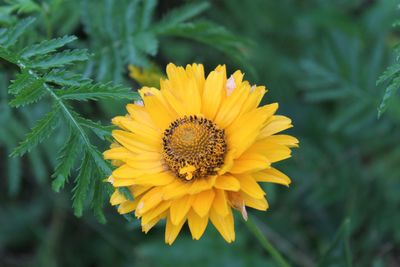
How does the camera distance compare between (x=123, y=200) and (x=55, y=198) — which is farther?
(x=55, y=198)

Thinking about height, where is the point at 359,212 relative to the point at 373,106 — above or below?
below

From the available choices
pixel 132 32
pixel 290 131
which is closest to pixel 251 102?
pixel 132 32

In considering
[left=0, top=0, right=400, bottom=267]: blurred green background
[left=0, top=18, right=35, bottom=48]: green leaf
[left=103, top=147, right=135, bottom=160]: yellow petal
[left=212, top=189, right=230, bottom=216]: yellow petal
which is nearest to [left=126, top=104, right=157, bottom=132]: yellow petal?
[left=103, top=147, right=135, bottom=160]: yellow petal

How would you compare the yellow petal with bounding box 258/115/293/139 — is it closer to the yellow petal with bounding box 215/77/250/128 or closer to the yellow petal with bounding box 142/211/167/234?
the yellow petal with bounding box 215/77/250/128

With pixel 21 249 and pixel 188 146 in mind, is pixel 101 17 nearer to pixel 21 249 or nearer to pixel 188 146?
pixel 188 146

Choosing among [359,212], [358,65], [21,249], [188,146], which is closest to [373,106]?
[358,65]

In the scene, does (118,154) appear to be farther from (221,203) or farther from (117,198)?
(221,203)
